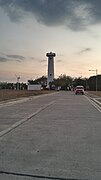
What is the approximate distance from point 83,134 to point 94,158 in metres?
4.21

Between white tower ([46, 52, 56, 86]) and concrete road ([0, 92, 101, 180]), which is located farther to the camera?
white tower ([46, 52, 56, 86])

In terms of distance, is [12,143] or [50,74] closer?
[12,143]

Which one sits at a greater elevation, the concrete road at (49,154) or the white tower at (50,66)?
the white tower at (50,66)

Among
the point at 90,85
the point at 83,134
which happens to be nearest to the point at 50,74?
the point at 90,85

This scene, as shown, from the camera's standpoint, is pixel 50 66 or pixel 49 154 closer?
pixel 49 154

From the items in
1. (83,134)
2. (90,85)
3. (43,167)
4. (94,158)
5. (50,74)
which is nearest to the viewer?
(43,167)

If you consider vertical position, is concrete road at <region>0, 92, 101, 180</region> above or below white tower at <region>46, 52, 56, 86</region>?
below

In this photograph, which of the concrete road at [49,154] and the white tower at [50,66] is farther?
the white tower at [50,66]

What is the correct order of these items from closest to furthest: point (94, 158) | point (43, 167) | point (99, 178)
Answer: point (99, 178)
point (43, 167)
point (94, 158)

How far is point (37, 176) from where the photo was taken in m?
6.84

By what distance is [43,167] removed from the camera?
7.57 metres

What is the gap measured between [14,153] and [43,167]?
160 centimetres

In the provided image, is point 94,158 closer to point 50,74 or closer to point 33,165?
point 33,165

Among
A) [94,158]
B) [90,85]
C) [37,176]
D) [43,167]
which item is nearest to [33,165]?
[43,167]
